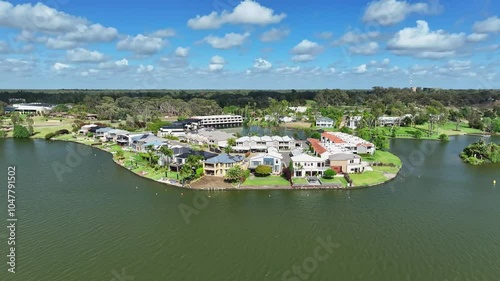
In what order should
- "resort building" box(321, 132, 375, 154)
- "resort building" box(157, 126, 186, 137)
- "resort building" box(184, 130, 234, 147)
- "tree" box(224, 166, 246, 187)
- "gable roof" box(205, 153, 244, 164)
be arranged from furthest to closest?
"resort building" box(157, 126, 186, 137)
"resort building" box(184, 130, 234, 147)
"resort building" box(321, 132, 375, 154)
"gable roof" box(205, 153, 244, 164)
"tree" box(224, 166, 246, 187)

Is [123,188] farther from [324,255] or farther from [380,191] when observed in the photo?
[380,191]

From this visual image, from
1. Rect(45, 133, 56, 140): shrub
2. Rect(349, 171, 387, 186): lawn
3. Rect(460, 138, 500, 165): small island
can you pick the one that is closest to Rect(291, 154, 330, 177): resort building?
Rect(349, 171, 387, 186): lawn

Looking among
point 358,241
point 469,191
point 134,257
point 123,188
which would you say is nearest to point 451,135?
point 469,191

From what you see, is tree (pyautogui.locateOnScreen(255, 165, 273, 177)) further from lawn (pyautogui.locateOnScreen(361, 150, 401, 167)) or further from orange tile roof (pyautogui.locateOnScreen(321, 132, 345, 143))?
orange tile roof (pyautogui.locateOnScreen(321, 132, 345, 143))

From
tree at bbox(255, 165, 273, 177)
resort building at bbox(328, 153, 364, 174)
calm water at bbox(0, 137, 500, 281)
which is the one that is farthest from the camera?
resort building at bbox(328, 153, 364, 174)

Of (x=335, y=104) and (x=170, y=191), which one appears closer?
(x=170, y=191)

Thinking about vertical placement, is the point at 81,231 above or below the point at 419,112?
below
